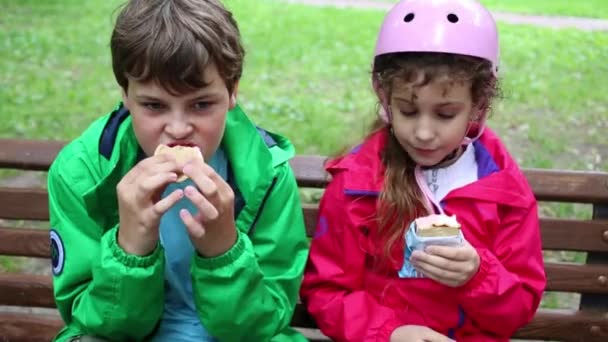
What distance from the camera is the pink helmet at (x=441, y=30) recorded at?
2748mm

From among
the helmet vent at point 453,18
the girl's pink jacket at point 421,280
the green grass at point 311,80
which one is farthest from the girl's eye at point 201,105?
the green grass at point 311,80

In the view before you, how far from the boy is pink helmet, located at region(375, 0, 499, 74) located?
1.88 feet

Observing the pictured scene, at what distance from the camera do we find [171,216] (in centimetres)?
284

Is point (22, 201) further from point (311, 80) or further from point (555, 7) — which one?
point (555, 7)

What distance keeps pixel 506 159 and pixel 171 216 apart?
1.23 m

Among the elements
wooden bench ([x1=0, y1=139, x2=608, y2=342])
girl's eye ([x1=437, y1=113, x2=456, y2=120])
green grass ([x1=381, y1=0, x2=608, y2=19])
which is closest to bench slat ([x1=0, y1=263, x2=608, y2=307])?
wooden bench ([x1=0, y1=139, x2=608, y2=342])

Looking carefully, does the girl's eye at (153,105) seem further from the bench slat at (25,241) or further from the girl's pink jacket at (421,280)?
the bench slat at (25,241)

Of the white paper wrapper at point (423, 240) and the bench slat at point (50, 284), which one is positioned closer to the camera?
the white paper wrapper at point (423, 240)

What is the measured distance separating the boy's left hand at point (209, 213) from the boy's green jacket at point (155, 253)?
4 cm

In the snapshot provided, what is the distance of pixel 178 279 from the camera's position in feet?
9.37

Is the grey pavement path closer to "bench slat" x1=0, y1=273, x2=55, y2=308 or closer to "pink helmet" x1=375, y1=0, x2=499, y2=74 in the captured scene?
"pink helmet" x1=375, y1=0, x2=499, y2=74

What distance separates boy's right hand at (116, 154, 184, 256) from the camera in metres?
2.34

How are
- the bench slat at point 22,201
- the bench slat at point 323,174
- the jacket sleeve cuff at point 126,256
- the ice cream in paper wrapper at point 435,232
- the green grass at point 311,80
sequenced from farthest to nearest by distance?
the green grass at point 311,80 < the bench slat at point 22,201 < the bench slat at point 323,174 < the ice cream in paper wrapper at point 435,232 < the jacket sleeve cuff at point 126,256

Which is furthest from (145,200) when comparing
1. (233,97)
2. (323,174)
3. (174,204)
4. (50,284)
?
(50,284)
